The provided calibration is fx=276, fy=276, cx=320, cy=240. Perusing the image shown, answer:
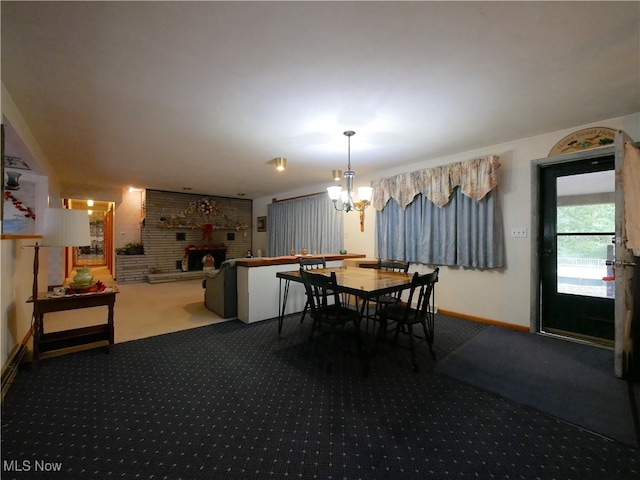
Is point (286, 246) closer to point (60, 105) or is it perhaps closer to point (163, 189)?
point (163, 189)

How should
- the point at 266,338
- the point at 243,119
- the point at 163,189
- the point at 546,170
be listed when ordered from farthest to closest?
the point at 163,189
the point at 546,170
the point at 266,338
the point at 243,119

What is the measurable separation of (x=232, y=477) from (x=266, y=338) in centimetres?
→ 172

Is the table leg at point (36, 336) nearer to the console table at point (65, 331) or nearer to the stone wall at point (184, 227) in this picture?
the console table at point (65, 331)

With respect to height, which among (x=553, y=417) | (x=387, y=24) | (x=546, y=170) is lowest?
(x=553, y=417)

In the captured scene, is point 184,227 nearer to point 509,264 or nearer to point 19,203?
point 19,203

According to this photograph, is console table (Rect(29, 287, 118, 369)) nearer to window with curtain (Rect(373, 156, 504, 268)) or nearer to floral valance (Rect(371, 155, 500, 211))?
window with curtain (Rect(373, 156, 504, 268))

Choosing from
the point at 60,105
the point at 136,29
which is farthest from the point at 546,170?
the point at 60,105

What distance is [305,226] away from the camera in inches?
245

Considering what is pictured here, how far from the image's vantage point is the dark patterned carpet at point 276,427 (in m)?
1.33

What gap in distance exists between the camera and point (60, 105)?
236cm

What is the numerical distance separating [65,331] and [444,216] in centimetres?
448

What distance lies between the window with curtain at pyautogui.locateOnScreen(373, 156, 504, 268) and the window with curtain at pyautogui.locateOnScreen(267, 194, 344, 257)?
115cm

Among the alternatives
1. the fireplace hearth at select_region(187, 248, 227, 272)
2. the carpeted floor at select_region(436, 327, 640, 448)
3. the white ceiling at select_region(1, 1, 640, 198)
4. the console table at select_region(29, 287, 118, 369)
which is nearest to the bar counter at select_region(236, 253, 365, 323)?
the console table at select_region(29, 287, 118, 369)

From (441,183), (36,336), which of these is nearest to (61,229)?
(36,336)
